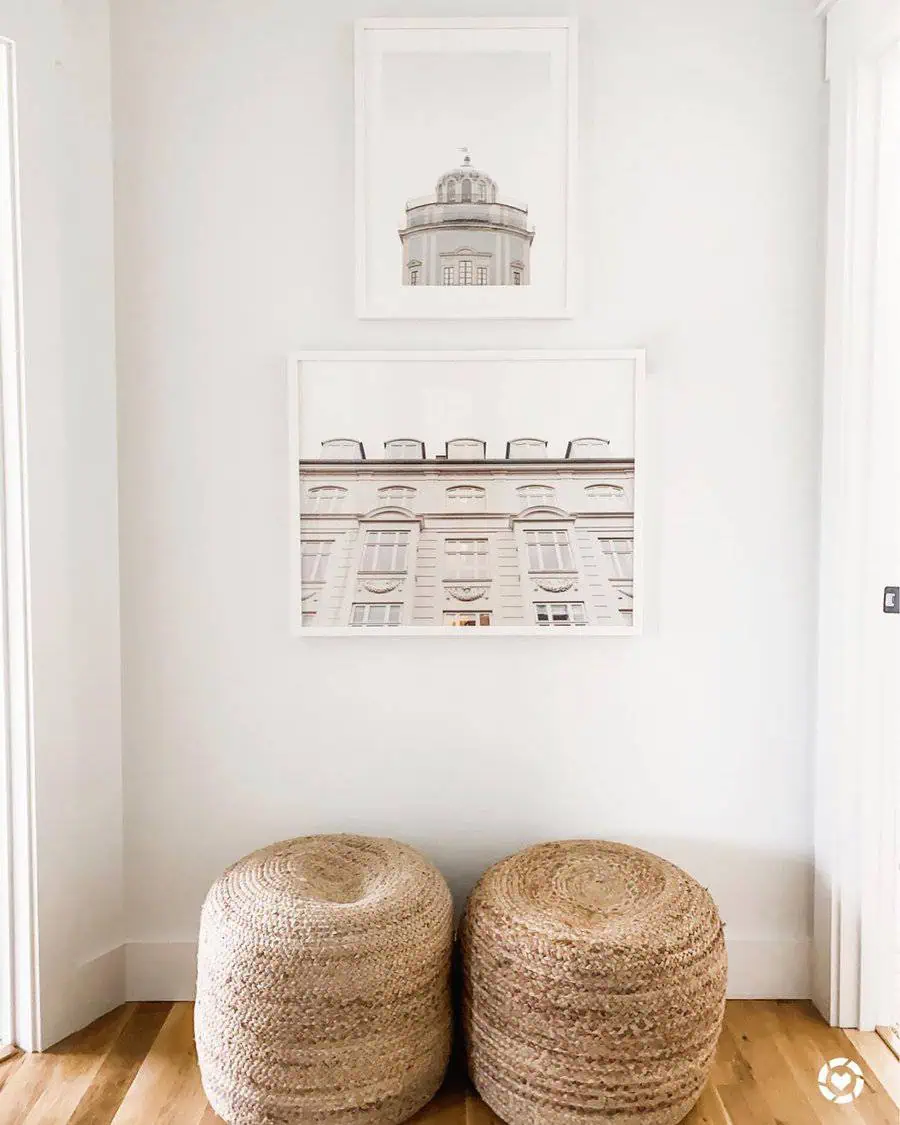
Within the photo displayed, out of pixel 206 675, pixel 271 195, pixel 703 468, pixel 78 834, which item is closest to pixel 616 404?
pixel 703 468

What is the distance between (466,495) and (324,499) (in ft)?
1.04

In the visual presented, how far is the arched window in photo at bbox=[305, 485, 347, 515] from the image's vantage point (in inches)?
78.5

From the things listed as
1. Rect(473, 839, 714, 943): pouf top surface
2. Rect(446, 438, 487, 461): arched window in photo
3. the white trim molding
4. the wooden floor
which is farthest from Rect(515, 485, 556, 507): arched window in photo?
the wooden floor

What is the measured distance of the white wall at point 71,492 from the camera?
182cm

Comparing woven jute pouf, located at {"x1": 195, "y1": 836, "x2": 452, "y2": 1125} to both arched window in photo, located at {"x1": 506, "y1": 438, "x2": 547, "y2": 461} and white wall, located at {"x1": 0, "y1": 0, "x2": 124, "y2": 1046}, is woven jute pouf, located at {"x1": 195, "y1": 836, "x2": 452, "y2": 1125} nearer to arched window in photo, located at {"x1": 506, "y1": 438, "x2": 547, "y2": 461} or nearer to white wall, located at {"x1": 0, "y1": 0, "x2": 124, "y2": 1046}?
white wall, located at {"x1": 0, "y1": 0, "x2": 124, "y2": 1046}

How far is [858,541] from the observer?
1.91 meters

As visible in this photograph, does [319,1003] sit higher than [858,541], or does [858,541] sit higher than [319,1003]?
[858,541]

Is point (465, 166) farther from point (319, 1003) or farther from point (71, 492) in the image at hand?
point (319, 1003)

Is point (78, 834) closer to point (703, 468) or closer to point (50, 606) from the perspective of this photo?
point (50, 606)

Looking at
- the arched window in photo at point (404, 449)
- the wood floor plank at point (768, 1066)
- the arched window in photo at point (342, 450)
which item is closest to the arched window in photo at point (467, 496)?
the arched window in photo at point (404, 449)

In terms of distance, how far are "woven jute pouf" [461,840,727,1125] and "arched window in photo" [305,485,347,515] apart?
89 cm

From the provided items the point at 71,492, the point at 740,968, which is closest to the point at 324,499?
the point at 71,492

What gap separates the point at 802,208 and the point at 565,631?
3.51 feet

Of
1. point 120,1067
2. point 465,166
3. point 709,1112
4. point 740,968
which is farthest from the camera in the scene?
point 740,968
